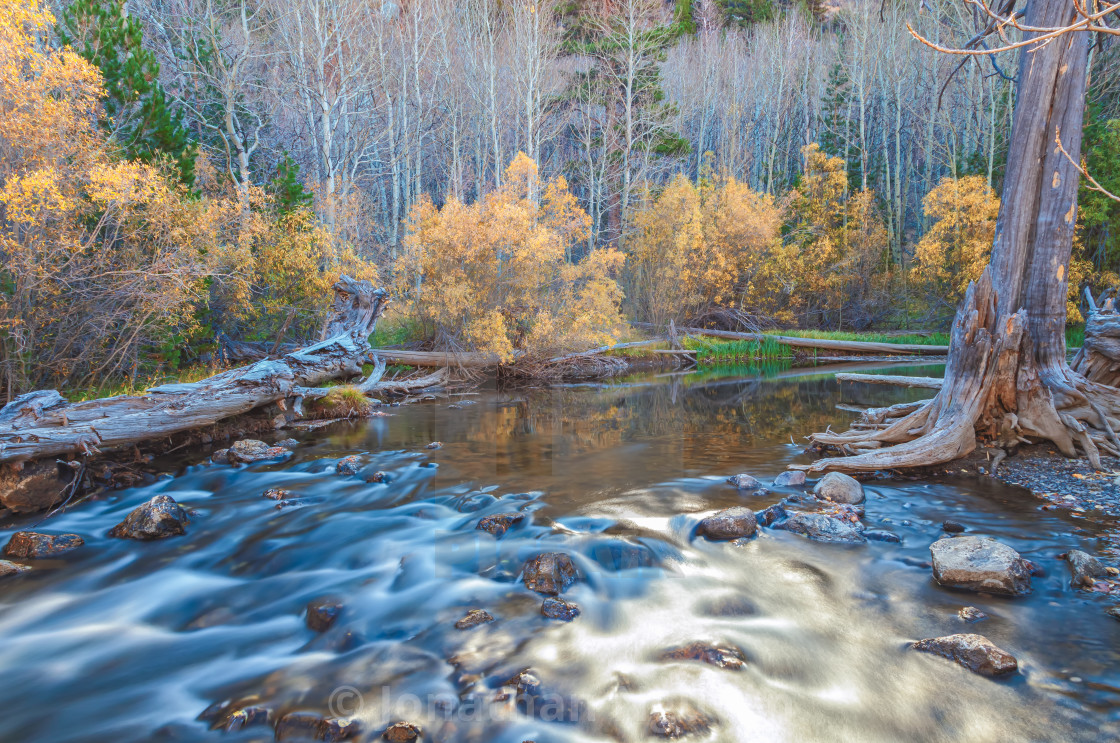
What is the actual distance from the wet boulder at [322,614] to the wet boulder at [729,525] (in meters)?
3.16

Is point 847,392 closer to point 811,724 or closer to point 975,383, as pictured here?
point 975,383

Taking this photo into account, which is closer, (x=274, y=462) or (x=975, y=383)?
(x=975, y=383)

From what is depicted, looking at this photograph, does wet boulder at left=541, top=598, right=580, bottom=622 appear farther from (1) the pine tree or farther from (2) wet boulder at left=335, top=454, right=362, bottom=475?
(1) the pine tree

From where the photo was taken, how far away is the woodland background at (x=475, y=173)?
26.3ft

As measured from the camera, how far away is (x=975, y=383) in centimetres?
641

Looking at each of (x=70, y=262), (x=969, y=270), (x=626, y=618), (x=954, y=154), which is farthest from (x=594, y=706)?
(x=954, y=154)

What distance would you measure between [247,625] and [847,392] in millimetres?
13599

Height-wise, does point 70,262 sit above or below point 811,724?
above

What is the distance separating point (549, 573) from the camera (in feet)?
15.4

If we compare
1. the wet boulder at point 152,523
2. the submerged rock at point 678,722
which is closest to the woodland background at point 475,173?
the wet boulder at point 152,523

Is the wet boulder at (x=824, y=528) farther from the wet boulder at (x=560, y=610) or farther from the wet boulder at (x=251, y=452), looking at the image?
the wet boulder at (x=251, y=452)

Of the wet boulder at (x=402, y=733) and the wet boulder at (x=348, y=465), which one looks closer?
the wet boulder at (x=402, y=733)

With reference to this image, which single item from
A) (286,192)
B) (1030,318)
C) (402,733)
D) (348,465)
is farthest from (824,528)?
(286,192)

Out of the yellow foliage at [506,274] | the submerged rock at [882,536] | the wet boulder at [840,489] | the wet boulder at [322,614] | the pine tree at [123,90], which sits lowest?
the wet boulder at [322,614]
